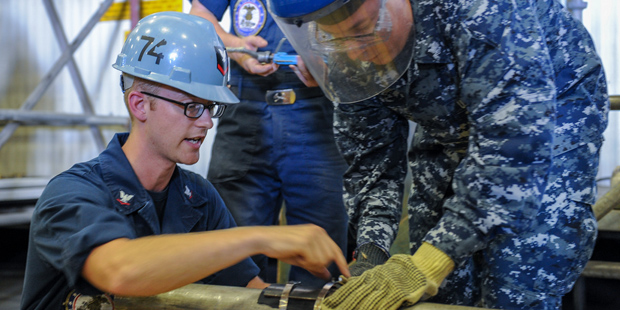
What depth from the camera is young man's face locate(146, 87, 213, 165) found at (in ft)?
5.40

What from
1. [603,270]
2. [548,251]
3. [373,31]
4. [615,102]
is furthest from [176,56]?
[603,270]

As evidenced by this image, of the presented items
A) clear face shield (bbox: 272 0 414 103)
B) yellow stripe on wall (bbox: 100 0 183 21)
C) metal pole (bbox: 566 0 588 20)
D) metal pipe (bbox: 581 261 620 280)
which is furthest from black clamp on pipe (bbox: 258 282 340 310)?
yellow stripe on wall (bbox: 100 0 183 21)

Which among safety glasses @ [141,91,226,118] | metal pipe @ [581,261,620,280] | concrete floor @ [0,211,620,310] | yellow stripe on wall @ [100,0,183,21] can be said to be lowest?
concrete floor @ [0,211,620,310]

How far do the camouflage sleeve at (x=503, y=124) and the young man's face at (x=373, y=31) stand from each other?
193 millimetres

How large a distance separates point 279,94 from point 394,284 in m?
1.29

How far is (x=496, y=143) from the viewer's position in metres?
1.31

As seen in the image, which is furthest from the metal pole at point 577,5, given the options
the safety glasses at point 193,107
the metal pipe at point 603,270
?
the safety glasses at point 193,107

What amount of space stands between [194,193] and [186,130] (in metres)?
0.24

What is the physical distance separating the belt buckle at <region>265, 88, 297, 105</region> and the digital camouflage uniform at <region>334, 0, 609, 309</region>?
0.47 meters

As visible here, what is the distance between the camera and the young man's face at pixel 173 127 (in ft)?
5.40

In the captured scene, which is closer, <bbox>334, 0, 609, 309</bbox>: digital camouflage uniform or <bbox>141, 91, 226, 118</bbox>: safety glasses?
<bbox>334, 0, 609, 309</bbox>: digital camouflage uniform

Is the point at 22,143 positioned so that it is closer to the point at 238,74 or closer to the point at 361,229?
the point at 238,74

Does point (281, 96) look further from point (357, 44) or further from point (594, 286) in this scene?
point (594, 286)

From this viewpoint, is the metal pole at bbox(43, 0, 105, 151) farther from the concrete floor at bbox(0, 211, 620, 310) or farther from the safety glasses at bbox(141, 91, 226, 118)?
the safety glasses at bbox(141, 91, 226, 118)
